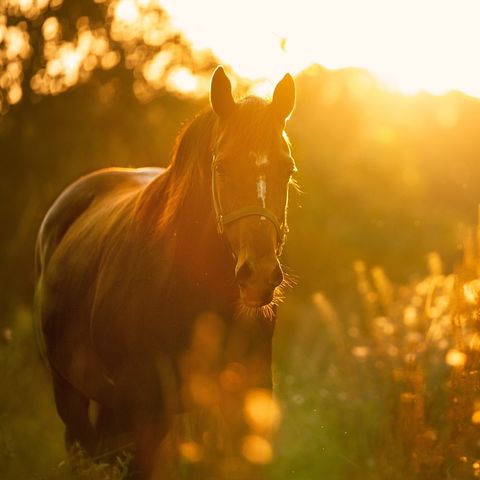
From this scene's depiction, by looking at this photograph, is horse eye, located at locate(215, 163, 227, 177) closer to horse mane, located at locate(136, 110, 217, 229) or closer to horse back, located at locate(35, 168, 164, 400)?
horse mane, located at locate(136, 110, 217, 229)

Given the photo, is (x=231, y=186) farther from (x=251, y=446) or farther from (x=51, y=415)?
(x=51, y=415)

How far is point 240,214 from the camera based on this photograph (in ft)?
11.0

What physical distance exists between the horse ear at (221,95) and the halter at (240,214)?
9.4 inches

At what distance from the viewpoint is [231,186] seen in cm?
344

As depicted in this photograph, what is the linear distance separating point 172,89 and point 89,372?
744 cm

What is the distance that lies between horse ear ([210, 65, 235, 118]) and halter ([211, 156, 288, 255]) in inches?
9.4

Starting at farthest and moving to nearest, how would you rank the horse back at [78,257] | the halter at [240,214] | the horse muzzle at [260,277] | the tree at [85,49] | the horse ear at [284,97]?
the tree at [85,49] → the horse back at [78,257] → the horse ear at [284,97] → the halter at [240,214] → the horse muzzle at [260,277]

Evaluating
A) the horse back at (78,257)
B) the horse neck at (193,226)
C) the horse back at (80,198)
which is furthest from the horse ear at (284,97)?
the horse back at (80,198)

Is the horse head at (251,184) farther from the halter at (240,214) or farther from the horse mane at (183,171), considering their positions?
the horse mane at (183,171)

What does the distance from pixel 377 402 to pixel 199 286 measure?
1.36 meters

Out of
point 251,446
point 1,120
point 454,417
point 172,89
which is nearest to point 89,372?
point 251,446

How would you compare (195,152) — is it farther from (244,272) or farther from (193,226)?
(244,272)

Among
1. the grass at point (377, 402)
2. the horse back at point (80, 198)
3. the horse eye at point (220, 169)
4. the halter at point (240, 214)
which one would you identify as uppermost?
the horse eye at point (220, 169)

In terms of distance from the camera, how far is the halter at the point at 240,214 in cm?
334
